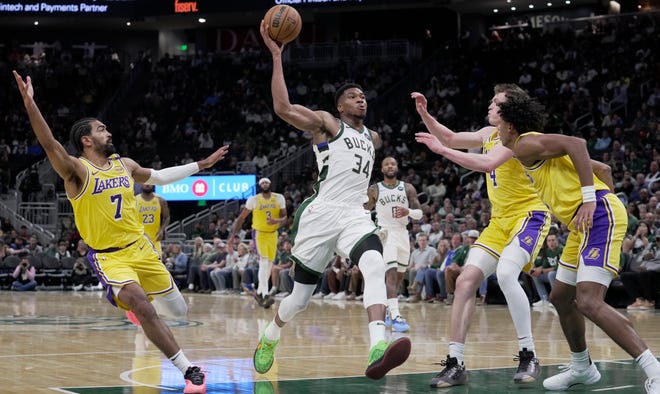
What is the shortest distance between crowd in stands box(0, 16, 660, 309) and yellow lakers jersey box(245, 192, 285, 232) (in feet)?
9.27

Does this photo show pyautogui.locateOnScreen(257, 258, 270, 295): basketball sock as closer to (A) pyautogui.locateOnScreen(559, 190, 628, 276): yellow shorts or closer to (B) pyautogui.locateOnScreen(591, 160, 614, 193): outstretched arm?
(B) pyautogui.locateOnScreen(591, 160, 614, 193): outstretched arm

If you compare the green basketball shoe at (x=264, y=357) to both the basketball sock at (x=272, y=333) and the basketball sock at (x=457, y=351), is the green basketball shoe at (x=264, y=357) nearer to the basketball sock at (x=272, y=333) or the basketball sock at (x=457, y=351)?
the basketball sock at (x=272, y=333)

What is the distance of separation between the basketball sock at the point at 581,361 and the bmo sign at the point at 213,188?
21177mm

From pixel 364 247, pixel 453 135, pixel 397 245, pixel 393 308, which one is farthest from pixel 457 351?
pixel 397 245

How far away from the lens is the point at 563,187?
6.70 metres

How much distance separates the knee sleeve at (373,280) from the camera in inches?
274

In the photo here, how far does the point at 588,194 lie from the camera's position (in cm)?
639

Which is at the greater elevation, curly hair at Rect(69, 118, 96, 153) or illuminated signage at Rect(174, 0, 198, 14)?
illuminated signage at Rect(174, 0, 198, 14)

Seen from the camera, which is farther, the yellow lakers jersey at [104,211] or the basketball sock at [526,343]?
the basketball sock at [526,343]

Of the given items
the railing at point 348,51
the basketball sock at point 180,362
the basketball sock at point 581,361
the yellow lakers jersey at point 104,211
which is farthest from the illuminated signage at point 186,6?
the basketball sock at point 581,361

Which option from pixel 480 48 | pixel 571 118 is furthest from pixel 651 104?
pixel 480 48

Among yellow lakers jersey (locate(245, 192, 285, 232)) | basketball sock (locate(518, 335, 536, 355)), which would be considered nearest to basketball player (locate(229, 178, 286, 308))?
yellow lakers jersey (locate(245, 192, 285, 232))

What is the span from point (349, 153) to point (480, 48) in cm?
2572

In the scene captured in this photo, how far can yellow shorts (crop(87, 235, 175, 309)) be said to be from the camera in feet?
23.0
